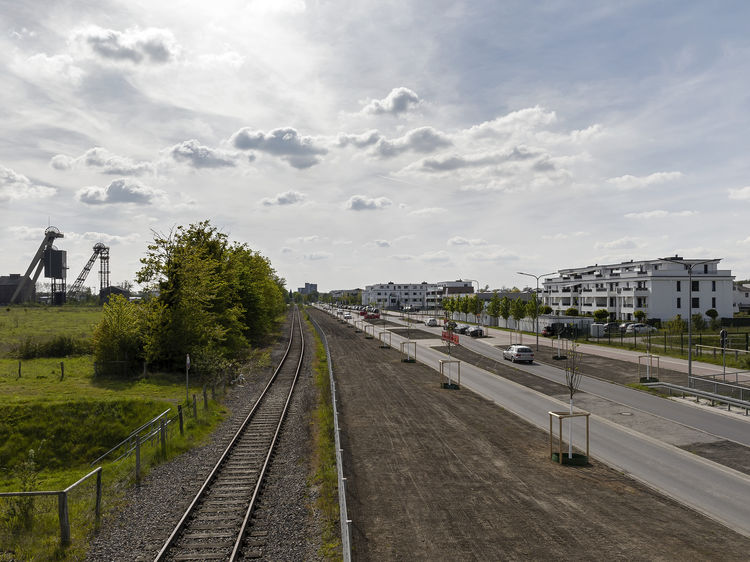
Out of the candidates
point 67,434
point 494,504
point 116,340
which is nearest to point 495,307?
point 116,340

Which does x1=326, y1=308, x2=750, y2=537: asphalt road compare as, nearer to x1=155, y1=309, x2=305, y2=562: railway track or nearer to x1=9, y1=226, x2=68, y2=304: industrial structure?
x1=155, y1=309, x2=305, y2=562: railway track

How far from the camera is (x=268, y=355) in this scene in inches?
1796

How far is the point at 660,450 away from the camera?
17.6 metres

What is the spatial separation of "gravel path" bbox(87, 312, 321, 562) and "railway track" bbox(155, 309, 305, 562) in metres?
0.35

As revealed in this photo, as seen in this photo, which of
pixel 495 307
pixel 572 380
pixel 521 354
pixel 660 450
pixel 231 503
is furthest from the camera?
pixel 495 307

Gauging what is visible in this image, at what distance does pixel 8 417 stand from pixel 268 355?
23450mm

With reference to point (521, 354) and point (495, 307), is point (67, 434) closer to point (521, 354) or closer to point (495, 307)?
point (521, 354)

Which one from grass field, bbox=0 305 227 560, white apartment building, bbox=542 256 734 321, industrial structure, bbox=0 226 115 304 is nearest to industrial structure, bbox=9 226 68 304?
industrial structure, bbox=0 226 115 304

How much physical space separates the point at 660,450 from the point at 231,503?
15176mm

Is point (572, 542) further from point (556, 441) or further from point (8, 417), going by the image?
point (8, 417)

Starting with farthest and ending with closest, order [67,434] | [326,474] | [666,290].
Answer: [666,290]
[67,434]
[326,474]

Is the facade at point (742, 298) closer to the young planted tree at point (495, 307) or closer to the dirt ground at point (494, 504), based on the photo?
the young planted tree at point (495, 307)

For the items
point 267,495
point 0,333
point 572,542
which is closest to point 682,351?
point 572,542

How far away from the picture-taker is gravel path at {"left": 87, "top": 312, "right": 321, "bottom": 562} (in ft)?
35.5
